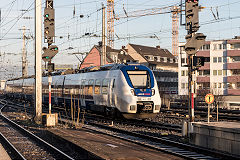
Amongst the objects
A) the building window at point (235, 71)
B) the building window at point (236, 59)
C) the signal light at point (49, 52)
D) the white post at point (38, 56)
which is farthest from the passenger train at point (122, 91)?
the building window at point (236, 59)

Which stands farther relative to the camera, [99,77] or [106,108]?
[99,77]

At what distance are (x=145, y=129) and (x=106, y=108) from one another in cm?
542

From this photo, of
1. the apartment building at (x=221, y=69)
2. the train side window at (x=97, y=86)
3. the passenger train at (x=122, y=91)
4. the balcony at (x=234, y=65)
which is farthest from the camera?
the apartment building at (x=221, y=69)

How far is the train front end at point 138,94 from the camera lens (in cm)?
2059

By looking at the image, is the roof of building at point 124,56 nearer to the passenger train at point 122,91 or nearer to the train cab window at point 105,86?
the passenger train at point 122,91

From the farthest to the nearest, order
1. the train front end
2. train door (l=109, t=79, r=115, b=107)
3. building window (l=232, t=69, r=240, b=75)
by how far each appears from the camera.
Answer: building window (l=232, t=69, r=240, b=75) → train door (l=109, t=79, r=115, b=107) → the train front end

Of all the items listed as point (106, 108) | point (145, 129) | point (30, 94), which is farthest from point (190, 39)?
point (30, 94)

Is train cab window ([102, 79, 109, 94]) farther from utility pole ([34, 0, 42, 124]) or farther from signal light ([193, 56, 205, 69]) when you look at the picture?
signal light ([193, 56, 205, 69])

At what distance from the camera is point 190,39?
48.4 ft

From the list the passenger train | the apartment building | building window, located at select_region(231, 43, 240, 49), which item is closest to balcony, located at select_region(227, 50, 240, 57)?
the apartment building

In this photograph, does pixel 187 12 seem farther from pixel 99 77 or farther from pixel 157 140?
pixel 99 77

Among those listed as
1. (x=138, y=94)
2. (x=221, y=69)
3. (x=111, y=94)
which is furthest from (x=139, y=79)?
(x=221, y=69)

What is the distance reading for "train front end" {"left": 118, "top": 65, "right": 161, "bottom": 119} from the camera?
20.6 metres

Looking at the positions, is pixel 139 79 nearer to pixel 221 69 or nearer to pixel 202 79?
pixel 221 69
